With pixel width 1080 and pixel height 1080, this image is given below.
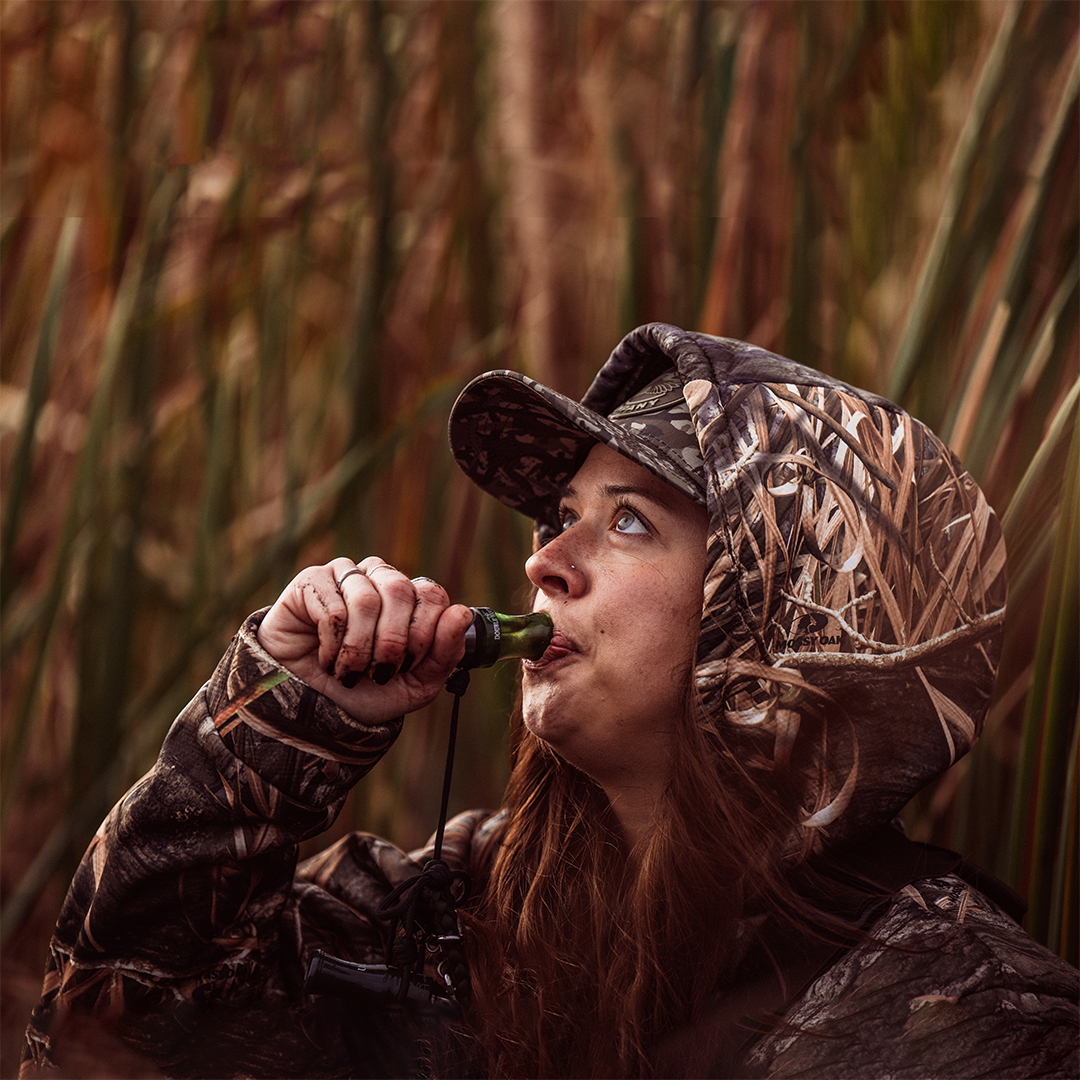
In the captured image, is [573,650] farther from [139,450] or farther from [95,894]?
[139,450]

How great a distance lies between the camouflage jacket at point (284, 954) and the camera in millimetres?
729

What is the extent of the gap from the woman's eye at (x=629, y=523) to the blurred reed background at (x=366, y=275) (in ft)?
1.49

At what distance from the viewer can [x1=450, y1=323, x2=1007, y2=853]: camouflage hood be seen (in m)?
0.82

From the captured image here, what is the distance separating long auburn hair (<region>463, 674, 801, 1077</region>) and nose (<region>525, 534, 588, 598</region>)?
151mm

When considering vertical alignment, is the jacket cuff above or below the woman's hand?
below

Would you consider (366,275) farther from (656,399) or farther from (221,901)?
(221,901)

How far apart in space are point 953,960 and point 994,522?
42cm

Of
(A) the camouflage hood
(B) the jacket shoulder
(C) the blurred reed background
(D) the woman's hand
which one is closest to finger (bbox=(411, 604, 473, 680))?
(D) the woman's hand

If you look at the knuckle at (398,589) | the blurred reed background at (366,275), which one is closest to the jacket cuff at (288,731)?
the knuckle at (398,589)

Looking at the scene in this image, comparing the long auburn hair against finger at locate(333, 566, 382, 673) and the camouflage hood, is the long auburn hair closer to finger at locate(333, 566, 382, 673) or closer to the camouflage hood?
the camouflage hood

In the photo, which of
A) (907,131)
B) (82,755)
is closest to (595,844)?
(82,755)

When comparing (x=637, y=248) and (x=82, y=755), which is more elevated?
(x=637, y=248)

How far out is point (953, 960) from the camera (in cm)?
75

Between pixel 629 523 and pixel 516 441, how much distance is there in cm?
25
